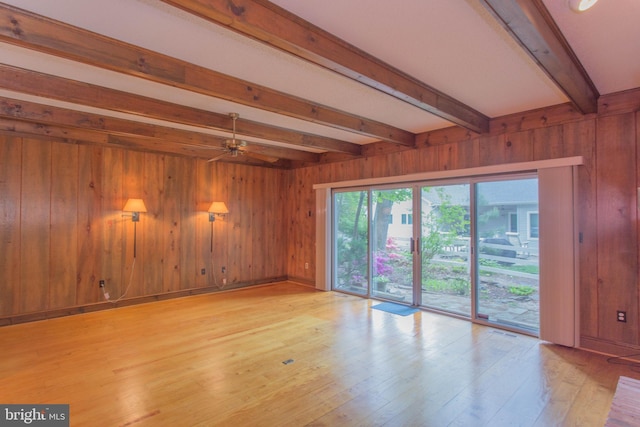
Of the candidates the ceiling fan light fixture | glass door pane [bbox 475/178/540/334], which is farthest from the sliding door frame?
the ceiling fan light fixture

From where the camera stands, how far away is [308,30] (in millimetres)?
2053

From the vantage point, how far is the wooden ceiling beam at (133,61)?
77.4 inches

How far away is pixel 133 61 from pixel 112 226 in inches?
139

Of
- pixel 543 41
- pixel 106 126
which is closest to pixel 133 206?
pixel 106 126

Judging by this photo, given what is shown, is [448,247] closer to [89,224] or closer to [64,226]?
[89,224]

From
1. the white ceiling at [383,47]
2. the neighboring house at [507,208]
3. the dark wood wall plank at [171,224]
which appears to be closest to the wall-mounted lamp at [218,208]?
the dark wood wall plank at [171,224]

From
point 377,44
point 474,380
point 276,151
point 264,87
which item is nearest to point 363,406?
point 474,380

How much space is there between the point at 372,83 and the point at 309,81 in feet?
2.19

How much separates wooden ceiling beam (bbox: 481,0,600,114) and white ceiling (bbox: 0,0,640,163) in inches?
2.3

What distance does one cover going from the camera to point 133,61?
7.74 ft

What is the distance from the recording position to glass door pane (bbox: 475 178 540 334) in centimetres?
389

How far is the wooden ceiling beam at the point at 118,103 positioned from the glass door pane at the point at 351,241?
1.74 meters

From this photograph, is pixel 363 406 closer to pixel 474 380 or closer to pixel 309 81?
pixel 474 380

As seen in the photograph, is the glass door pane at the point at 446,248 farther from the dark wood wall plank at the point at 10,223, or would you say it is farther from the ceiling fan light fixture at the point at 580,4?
the dark wood wall plank at the point at 10,223
